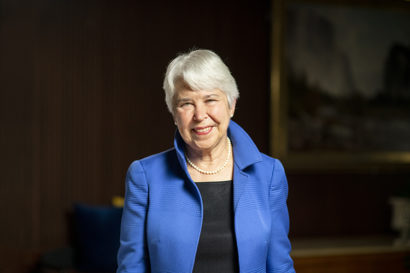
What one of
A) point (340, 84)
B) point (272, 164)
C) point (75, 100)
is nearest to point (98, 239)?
point (75, 100)

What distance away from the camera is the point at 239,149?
1685mm

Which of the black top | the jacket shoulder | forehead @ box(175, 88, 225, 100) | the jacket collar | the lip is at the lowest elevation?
the black top

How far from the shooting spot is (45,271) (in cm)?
399

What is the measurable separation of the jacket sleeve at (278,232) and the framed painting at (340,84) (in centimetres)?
297

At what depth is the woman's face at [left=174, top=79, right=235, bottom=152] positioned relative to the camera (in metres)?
1.51

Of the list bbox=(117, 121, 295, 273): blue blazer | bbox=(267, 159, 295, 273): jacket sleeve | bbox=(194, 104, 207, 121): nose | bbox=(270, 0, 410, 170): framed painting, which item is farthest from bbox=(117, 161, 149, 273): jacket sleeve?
bbox=(270, 0, 410, 170): framed painting

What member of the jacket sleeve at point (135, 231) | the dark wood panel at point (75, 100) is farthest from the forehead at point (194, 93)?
the dark wood panel at point (75, 100)

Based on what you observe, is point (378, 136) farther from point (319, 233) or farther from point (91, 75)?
point (91, 75)

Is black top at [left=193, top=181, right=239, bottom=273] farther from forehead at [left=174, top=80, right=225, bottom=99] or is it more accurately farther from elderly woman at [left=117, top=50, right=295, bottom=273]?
forehead at [left=174, top=80, right=225, bottom=99]

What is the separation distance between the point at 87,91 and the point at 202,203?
3062 mm

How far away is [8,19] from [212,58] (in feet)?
11.1

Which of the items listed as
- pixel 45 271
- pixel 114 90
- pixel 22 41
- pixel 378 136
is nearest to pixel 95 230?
pixel 45 271

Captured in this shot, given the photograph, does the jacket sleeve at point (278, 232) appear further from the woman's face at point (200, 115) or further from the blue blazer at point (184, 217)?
the woman's face at point (200, 115)

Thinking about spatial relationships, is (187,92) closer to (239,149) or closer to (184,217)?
(239,149)
